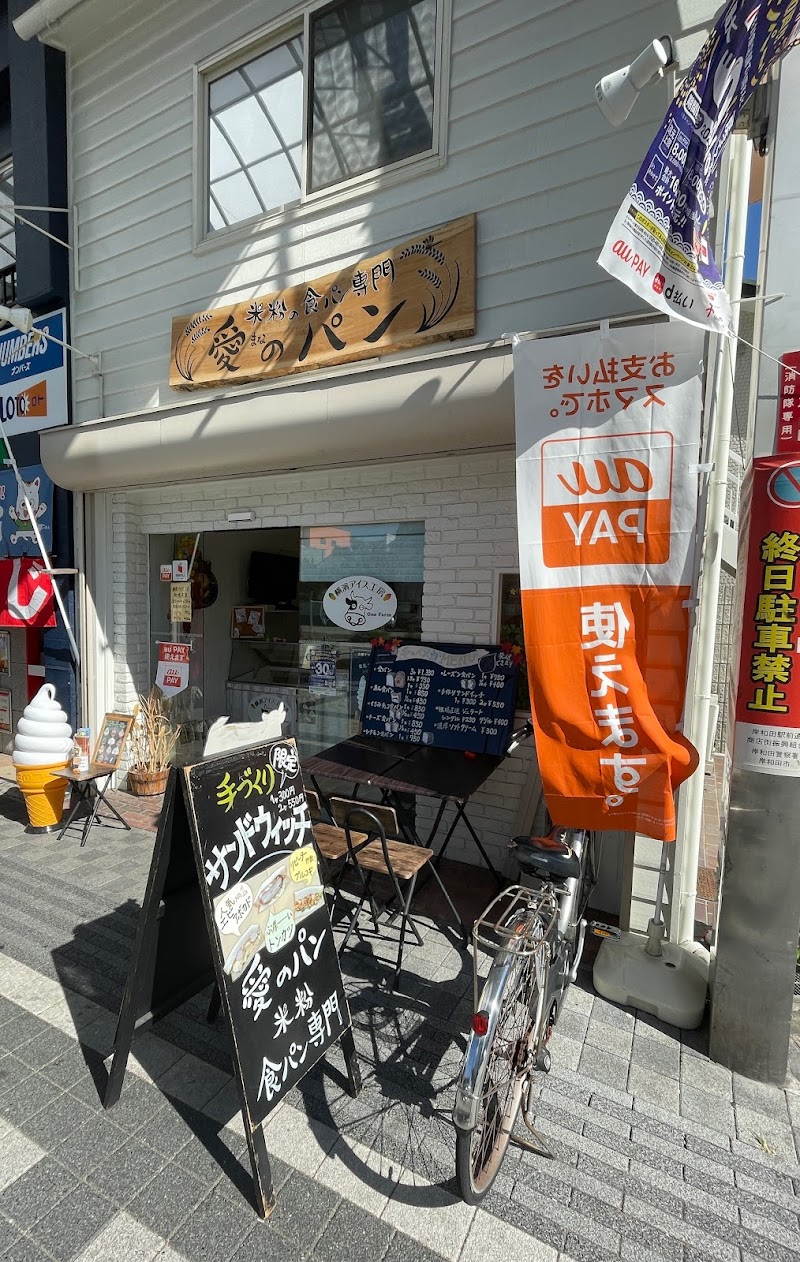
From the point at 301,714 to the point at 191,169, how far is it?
504 centimetres

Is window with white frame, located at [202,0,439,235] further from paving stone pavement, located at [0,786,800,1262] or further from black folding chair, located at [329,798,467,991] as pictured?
paving stone pavement, located at [0,786,800,1262]

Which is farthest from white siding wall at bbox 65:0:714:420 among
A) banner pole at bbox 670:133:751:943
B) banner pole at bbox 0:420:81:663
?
banner pole at bbox 0:420:81:663

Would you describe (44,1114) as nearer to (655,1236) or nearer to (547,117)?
(655,1236)

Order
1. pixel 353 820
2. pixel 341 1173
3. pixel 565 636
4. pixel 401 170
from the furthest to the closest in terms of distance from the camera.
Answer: pixel 401 170 → pixel 353 820 → pixel 565 636 → pixel 341 1173

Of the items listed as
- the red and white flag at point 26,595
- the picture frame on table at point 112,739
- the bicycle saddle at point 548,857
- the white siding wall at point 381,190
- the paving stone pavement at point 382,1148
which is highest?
the white siding wall at point 381,190

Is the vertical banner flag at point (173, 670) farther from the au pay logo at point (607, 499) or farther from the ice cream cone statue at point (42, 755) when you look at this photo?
the au pay logo at point (607, 499)

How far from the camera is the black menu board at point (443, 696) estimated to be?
13.5ft

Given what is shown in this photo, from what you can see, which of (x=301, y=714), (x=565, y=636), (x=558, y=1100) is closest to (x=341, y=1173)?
(x=558, y=1100)

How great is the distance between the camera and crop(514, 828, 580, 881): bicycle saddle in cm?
274

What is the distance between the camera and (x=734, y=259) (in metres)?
3.02

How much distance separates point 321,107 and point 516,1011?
6147 millimetres

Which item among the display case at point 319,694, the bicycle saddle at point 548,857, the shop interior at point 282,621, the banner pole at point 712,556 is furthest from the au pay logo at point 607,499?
the display case at point 319,694

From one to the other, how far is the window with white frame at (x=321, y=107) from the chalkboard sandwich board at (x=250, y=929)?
443 centimetres

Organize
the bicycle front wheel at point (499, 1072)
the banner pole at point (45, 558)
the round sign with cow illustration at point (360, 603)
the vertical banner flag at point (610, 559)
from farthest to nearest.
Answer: the banner pole at point (45, 558)
the round sign with cow illustration at point (360, 603)
the vertical banner flag at point (610, 559)
the bicycle front wheel at point (499, 1072)
